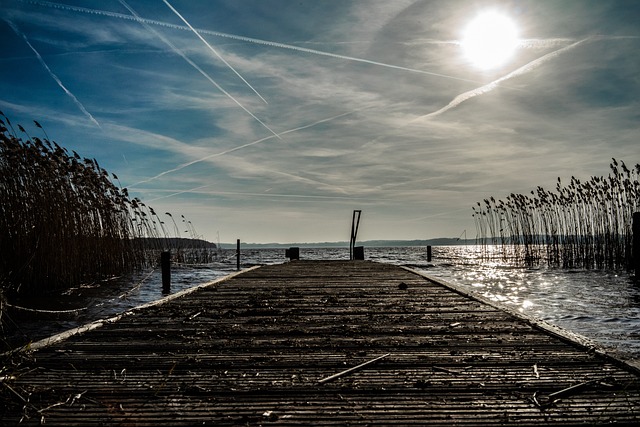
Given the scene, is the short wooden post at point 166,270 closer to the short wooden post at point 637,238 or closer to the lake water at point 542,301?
the lake water at point 542,301

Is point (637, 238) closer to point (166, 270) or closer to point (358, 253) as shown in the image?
point (358, 253)

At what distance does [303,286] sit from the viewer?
7.50 metres

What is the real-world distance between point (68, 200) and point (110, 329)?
7470 mm

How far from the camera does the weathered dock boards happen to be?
2.05 m

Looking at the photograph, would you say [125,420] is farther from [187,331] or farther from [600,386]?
[600,386]

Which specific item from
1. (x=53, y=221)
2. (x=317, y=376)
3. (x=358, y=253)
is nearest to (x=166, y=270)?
(x=53, y=221)

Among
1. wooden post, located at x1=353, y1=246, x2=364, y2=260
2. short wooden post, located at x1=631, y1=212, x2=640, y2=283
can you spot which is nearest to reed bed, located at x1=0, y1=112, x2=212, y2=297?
wooden post, located at x1=353, y1=246, x2=364, y2=260

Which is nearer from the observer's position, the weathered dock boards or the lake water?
the weathered dock boards

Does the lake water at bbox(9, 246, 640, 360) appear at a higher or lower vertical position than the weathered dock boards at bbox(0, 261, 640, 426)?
lower

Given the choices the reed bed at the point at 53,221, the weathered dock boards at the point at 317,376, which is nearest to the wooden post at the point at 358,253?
the reed bed at the point at 53,221

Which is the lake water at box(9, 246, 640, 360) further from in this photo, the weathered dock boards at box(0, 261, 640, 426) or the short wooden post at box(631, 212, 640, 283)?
the weathered dock boards at box(0, 261, 640, 426)

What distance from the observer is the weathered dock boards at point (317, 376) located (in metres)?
2.05

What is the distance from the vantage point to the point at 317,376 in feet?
8.40

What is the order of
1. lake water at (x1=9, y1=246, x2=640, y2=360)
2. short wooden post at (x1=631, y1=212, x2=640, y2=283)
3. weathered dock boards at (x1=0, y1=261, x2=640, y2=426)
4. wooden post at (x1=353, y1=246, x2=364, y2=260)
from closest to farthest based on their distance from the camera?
weathered dock boards at (x1=0, y1=261, x2=640, y2=426) → lake water at (x1=9, y1=246, x2=640, y2=360) → short wooden post at (x1=631, y1=212, x2=640, y2=283) → wooden post at (x1=353, y1=246, x2=364, y2=260)
